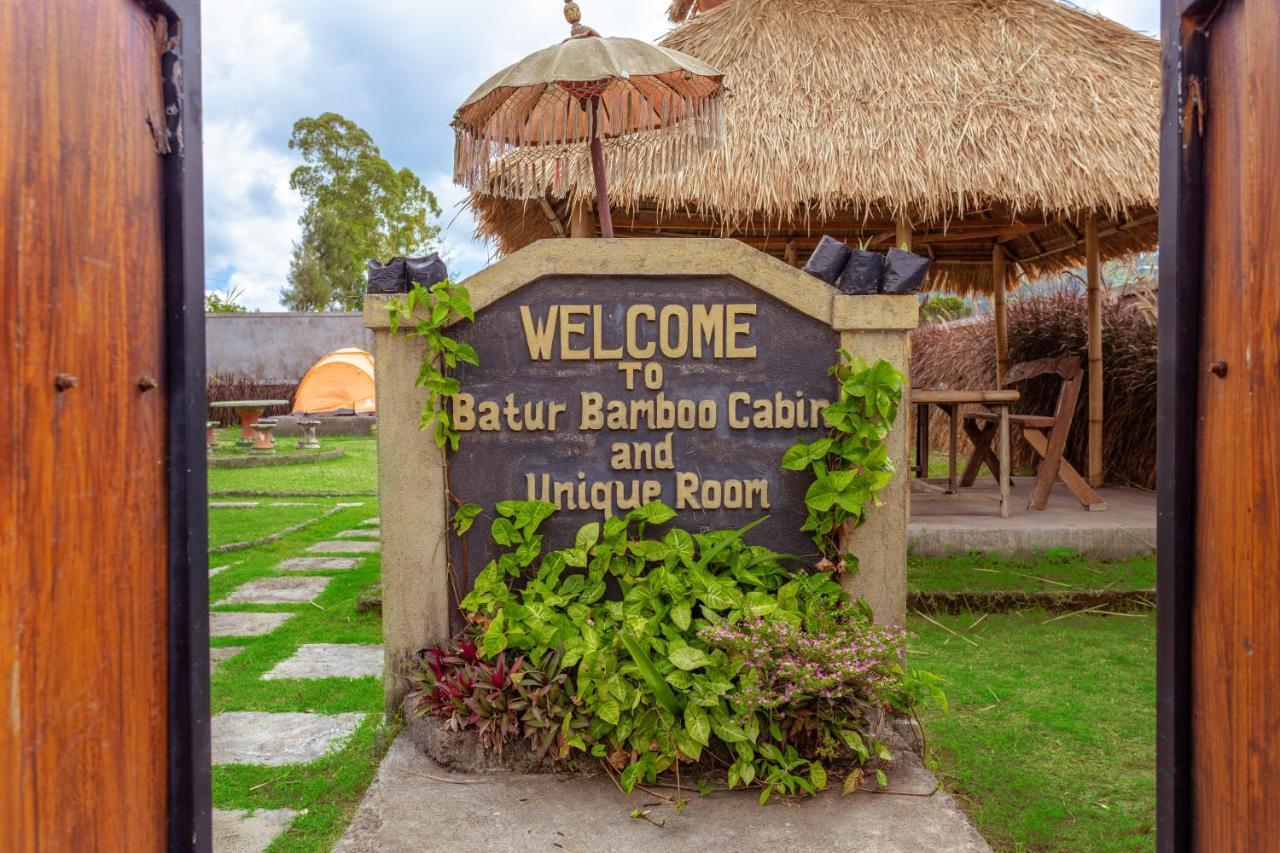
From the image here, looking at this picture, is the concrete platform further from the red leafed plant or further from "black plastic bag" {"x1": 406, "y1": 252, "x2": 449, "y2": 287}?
A: "black plastic bag" {"x1": 406, "y1": 252, "x2": 449, "y2": 287}

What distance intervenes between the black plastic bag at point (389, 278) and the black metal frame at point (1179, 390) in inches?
91.7

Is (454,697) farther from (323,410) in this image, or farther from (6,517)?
(323,410)

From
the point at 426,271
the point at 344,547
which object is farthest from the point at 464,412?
the point at 344,547

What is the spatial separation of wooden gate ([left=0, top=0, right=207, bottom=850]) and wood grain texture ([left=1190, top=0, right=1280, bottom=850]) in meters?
1.39

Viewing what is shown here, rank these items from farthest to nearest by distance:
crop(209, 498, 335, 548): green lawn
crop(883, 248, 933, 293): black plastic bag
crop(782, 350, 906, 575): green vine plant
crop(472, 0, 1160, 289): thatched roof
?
crop(209, 498, 335, 548): green lawn < crop(472, 0, 1160, 289): thatched roof < crop(883, 248, 933, 293): black plastic bag < crop(782, 350, 906, 575): green vine plant

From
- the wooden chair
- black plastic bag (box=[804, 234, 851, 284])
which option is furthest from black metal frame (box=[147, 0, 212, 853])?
the wooden chair

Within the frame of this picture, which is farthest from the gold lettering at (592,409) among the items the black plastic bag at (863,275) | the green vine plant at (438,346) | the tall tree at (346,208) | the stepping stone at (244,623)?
the tall tree at (346,208)

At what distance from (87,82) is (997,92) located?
663cm

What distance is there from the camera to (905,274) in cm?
301

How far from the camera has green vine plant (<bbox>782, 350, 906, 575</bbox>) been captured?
2.91 m

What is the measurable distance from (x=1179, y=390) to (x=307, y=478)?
11.3m

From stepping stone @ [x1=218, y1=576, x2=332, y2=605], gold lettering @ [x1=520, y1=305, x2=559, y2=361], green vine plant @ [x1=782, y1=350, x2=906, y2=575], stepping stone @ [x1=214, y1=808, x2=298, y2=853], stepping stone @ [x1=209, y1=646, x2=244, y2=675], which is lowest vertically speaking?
stepping stone @ [x1=214, y1=808, x2=298, y2=853]

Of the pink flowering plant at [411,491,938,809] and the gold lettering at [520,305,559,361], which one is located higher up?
the gold lettering at [520,305,559,361]

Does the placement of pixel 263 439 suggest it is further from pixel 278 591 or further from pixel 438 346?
pixel 438 346
